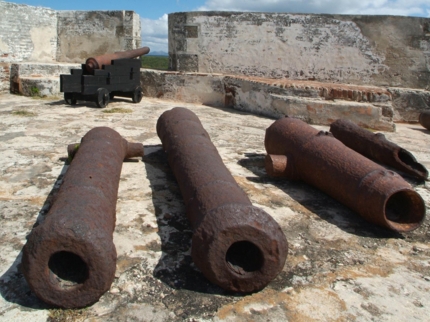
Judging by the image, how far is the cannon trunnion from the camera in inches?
331

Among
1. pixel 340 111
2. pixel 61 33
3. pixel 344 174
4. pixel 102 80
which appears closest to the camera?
pixel 344 174

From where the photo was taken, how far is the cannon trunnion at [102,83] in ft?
27.6

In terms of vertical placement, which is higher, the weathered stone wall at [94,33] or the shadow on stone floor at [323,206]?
the weathered stone wall at [94,33]

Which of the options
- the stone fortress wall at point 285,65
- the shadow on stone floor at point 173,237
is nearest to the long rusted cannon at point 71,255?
the shadow on stone floor at point 173,237

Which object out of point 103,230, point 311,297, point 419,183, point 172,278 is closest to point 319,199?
point 419,183

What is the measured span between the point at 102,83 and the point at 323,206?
6187 mm

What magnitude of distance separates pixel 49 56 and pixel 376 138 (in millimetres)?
10133

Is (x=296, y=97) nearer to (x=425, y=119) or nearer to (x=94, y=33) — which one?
(x=425, y=119)

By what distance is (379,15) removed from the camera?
9.22 m

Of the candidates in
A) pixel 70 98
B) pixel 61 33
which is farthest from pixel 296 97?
pixel 61 33

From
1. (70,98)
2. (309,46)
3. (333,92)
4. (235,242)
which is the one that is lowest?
(235,242)

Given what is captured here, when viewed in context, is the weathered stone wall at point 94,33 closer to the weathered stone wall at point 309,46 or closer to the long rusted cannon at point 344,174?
the weathered stone wall at point 309,46

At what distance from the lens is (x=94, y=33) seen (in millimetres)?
11836

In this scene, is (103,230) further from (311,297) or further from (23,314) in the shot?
(311,297)
